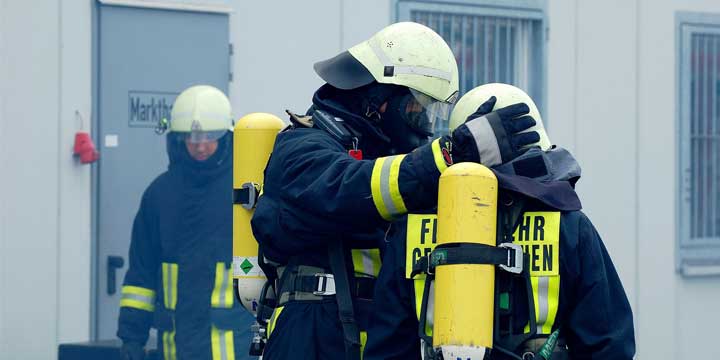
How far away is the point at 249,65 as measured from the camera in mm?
7758

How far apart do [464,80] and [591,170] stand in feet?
3.81

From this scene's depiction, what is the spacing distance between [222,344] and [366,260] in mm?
2482

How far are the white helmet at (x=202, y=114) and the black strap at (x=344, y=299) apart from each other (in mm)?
3168

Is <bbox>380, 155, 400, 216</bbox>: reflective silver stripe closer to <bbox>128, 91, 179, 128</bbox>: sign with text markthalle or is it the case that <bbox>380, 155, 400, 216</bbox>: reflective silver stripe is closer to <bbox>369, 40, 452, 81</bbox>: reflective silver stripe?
<bbox>369, 40, 452, 81</bbox>: reflective silver stripe

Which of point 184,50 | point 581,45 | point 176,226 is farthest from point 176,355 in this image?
point 581,45

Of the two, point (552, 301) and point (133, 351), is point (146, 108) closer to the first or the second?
point (133, 351)

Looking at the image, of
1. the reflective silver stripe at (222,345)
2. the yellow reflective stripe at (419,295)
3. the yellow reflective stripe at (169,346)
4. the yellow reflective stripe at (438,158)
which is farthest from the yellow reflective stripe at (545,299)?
the yellow reflective stripe at (169,346)

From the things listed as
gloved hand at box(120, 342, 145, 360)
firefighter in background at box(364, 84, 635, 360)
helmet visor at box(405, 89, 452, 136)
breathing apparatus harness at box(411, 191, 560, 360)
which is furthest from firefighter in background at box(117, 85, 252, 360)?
breathing apparatus harness at box(411, 191, 560, 360)

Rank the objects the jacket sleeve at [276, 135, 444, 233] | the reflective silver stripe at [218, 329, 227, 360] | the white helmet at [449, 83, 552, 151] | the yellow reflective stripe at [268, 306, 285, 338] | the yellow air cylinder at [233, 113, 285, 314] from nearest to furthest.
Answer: the jacket sleeve at [276, 135, 444, 233], the white helmet at [449, 83, 552, 151], the yellow reflective stripe at [268, 306, 285, 338], the yellow air cylinder at [233, 113, 285, 314], the reflective silver stripe at [218, 329, 227, 360]

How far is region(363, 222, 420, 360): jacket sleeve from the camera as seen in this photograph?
344 cm

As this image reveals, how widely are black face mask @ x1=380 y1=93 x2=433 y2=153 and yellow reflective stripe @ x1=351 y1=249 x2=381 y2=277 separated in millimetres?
365

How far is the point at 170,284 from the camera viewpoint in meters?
6.61

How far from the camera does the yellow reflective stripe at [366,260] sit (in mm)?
4062

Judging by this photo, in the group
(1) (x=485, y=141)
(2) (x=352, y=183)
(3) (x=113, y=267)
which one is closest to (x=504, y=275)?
(1) (x=485, y=141)
